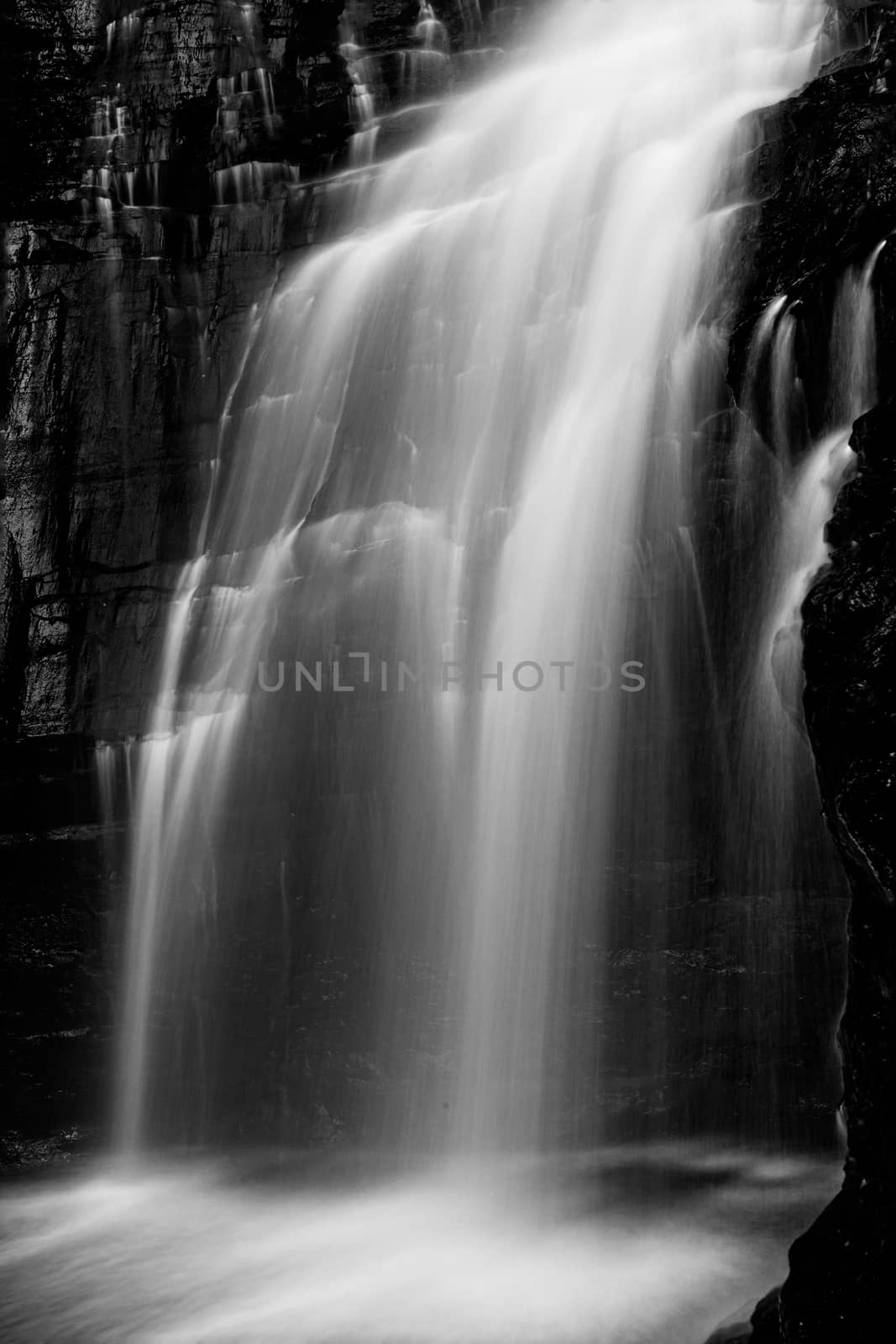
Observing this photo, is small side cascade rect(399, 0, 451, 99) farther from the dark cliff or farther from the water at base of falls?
the water at base of falls

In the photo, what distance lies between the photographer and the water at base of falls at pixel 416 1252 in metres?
7.43

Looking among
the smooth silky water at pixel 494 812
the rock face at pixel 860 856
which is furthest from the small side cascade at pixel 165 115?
the rock face at pixel 860 856

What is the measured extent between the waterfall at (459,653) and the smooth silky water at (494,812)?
1.4 inches

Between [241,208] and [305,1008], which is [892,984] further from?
[241,208]

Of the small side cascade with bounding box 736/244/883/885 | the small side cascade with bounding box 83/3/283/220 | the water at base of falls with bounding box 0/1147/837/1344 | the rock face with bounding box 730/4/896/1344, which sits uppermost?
the small side cascade with bounding box 83/3/283/220

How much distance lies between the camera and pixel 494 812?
10.2 meters

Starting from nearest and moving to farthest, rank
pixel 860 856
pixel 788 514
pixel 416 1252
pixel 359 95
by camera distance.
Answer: pixel 860 856 < pixel 416 1252 < pixel 788 514 < pixel 359 95

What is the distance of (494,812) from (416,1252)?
10.7 feet

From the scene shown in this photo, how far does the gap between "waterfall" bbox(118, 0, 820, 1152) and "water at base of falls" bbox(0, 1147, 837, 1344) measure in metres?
0.66

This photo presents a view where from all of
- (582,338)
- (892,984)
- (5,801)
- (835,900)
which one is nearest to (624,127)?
(582,338)

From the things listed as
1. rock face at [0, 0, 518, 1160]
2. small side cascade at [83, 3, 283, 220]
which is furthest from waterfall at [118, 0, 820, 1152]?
small side cascade at [83, 3, 283, 220]

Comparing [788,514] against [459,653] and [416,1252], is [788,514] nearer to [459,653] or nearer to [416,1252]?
[459,653]

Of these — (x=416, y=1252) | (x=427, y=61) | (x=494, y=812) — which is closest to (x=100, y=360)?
(x=427, y=61)

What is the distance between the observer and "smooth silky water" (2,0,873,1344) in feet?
28.5
